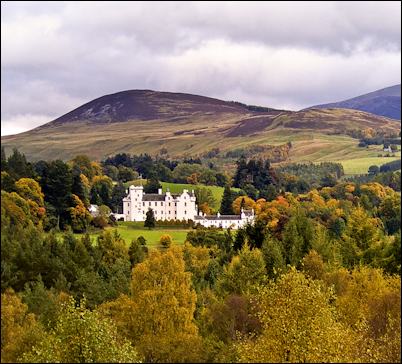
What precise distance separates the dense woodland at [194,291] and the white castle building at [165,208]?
73.5ft

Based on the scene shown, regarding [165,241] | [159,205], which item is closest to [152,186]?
[159,205]

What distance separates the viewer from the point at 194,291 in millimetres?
53094

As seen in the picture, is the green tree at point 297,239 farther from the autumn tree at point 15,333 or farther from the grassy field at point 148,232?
the grassy field at point 148,232

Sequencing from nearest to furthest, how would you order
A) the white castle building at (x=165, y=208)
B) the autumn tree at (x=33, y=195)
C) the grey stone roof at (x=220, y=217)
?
the autumn tree at (x=33, y=195)
the grey stone roof at (x=220, y=217)
the white castle building at (x=165, y=208)

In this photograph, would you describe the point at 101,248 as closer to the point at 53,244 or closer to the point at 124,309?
the point at 53,244

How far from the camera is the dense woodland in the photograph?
3300 centimetres

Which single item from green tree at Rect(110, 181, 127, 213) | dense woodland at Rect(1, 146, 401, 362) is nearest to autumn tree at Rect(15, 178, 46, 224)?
dense woodland at Rect(1, 146, 401, 362)

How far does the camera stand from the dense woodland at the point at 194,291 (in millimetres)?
33000

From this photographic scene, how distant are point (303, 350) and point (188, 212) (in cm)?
11500

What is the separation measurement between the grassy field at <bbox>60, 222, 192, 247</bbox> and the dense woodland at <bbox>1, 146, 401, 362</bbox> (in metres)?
3.84

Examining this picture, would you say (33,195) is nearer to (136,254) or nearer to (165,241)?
(165,241)

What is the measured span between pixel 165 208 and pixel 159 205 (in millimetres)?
1627

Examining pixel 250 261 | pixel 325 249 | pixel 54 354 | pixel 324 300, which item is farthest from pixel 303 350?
pixel 325 249

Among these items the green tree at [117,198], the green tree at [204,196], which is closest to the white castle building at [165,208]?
the green tree at [117,198]
